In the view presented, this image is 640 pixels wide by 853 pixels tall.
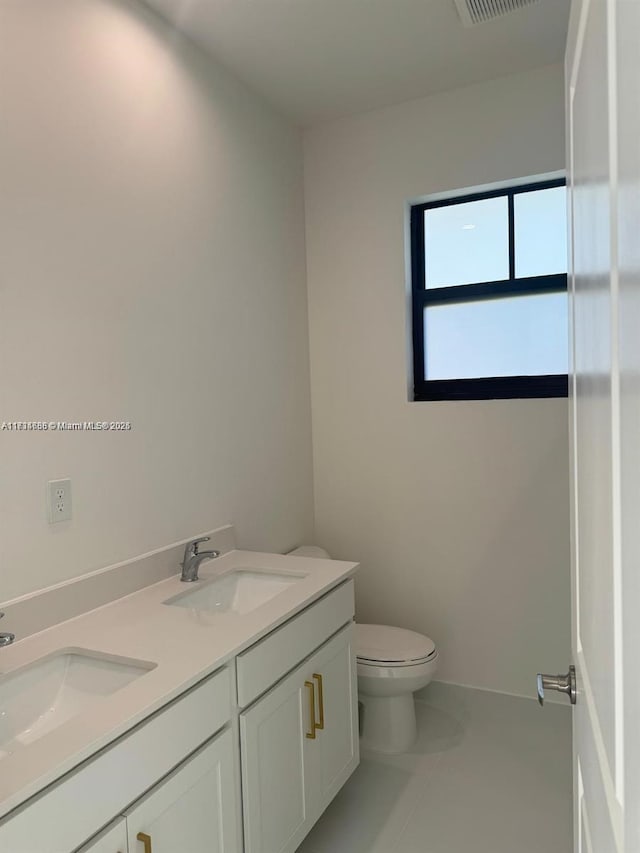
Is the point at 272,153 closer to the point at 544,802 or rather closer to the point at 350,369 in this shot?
the point at 350,369

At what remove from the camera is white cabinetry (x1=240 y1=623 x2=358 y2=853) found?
151cm

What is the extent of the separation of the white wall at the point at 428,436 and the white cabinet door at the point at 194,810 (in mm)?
1618

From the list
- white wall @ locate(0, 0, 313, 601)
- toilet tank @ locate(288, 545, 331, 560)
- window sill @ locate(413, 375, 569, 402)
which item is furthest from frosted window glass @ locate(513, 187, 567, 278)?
toilet tank @ locate(288, 545, 331, 560)

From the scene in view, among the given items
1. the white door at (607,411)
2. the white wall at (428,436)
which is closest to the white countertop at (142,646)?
the white door at (607,411)

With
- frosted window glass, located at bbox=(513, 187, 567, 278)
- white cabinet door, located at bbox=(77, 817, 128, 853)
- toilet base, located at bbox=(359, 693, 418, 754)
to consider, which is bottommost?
toilet base, located at bbox=(359, 693, 418, 754)

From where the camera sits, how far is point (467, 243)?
9.23 feet

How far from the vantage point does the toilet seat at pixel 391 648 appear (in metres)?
2.30

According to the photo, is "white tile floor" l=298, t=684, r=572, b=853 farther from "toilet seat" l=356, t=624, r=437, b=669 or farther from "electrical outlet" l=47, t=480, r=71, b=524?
"electrical outlet" l=47, t=480, r=71, b=524

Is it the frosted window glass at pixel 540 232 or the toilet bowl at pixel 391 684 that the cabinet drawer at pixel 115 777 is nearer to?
the toilet bowl at pixel 391 684

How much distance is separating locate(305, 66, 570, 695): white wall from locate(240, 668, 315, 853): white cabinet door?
4.06ft

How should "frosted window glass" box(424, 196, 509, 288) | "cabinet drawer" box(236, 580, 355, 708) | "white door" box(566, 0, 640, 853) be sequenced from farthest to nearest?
"frosted window glass" box(424, 196, 509, 288), "cabinet drawer" box(236, 580, 355, 708), "white door" box(566, 0, 640, 853)

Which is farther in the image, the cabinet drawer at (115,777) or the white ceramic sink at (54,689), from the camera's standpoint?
the white ceramic sink at (54,689)

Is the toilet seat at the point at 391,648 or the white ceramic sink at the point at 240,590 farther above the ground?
the white ceramic sink at the point at 240,590

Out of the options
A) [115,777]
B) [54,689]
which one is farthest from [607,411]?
[54,689]
